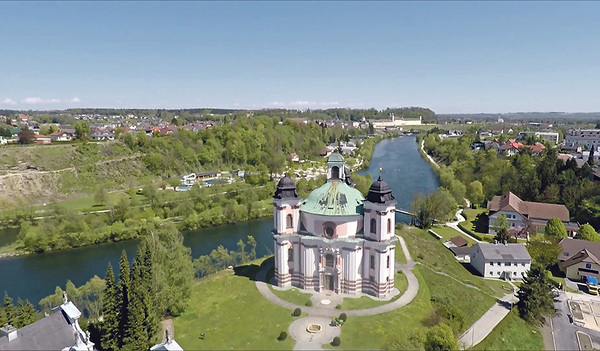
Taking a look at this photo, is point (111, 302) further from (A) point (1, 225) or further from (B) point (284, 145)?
(B) point (284, 145)

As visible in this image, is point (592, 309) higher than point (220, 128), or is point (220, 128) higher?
point (220, 128)

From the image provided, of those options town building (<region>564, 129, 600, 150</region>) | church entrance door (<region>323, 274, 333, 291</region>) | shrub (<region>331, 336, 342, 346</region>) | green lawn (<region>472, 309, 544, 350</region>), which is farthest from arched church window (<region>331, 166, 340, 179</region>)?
town building (<region>564, 129, 600, 150</region>)

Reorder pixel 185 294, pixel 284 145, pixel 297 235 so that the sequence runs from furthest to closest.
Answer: pixel 284 145 → pixel 297 235 → pixel 185 294

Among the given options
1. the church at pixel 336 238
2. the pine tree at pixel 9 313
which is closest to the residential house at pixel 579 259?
the church at pixel 336 238

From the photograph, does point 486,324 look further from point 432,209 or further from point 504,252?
point 432,209

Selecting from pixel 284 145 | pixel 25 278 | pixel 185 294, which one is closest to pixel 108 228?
pixel 25 278

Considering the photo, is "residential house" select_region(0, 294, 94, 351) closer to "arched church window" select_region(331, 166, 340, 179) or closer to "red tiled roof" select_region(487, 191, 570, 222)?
"arched church window" select_region(331, 166, 340, 179)
